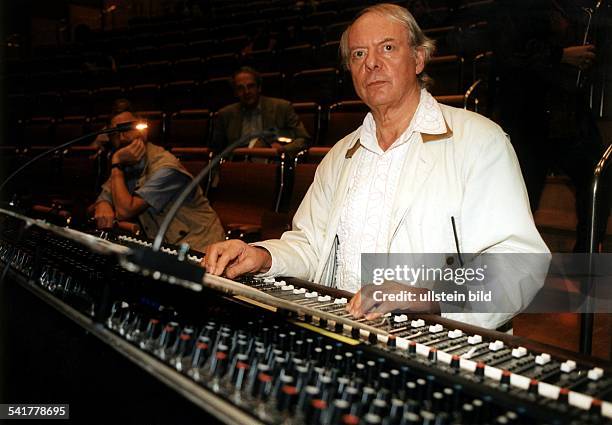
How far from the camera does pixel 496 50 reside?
Result: 104 inches

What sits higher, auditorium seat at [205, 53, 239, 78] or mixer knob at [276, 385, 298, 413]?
auditorium seat at [205, 53, 239, 78]

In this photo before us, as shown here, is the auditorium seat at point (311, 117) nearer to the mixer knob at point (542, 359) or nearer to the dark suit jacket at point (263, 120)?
the dark suit jacket at point (263, 120)

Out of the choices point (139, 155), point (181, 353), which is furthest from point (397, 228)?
point (139, 155)

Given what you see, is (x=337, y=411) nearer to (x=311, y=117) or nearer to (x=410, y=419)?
(x=410, y=419)

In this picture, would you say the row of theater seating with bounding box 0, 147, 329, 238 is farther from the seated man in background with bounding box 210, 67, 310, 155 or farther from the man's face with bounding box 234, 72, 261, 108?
the man's face with bounding box 234, 72, 261, 108

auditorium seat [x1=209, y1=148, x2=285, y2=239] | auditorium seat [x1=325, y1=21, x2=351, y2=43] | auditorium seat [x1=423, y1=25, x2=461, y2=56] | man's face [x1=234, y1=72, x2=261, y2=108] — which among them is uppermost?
auditorium seat [x1=325, y1=21, x2=351, y2=43]

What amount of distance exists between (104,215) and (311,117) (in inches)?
76.6

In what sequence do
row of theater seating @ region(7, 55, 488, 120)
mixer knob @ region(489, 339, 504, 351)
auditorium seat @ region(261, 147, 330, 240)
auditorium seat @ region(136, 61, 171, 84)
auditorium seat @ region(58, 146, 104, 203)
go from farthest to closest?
auditorium seat @ region(136, 61, 171, 84) → row of theater seating @ region(7, 55, 488, 120) → auditorium seat @ region(58, 146, 104, 203) → auditorium seat @ region(261, 147, 330, 240) → mixer knob @ region(489, 339, 504, 351)

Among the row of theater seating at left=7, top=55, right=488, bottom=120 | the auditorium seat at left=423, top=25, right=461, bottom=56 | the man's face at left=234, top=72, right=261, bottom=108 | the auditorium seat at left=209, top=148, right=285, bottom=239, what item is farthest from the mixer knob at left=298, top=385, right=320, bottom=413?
the auditorium seat at left=423, top=25, right=461, bottom=56

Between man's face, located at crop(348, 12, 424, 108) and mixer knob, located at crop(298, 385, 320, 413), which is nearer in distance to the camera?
mixer knob, located at crop(298, 385, 320, 413)

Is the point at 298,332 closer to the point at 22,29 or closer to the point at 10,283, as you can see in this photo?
the point at 10,283

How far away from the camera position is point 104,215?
2.89m

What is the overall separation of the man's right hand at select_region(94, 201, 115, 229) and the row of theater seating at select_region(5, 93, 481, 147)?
165 cm

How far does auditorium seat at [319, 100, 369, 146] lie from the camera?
151 inches
